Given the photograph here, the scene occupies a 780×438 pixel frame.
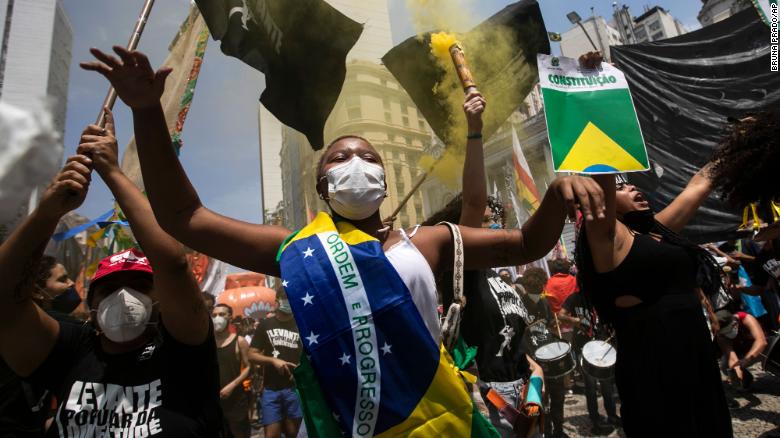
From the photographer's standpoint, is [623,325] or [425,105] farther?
[425,105]

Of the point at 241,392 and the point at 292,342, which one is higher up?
the point at 292,342

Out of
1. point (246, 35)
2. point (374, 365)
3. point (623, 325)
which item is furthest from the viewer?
point (246, 35)

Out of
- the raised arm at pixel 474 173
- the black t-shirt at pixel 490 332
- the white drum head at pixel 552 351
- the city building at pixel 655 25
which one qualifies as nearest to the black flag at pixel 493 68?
the black t-shirt at pixel 490 332

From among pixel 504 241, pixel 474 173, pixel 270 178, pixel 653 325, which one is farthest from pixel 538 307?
pixel 270 178

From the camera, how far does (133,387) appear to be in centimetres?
173

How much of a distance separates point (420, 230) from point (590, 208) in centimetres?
68

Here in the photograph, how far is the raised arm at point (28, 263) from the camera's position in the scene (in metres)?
1.70

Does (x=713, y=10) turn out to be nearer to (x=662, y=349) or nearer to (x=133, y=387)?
(x=662, y=349)

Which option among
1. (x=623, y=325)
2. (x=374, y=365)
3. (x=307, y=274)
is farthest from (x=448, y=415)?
(x=623, y=325)

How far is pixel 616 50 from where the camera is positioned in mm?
8242

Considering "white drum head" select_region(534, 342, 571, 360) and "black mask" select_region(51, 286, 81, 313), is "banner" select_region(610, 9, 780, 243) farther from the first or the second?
"black mask" select_region(51, 286, 81, 313)

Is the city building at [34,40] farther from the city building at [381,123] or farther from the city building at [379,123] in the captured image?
the city building at [379,123]

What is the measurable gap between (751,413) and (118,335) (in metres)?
6.59

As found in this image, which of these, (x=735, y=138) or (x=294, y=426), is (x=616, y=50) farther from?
(x=294, y=426)
